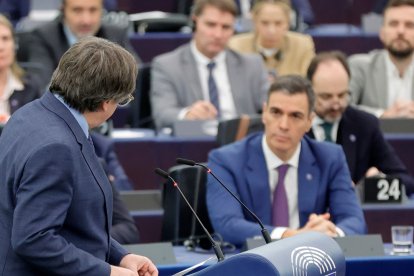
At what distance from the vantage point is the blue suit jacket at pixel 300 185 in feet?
16.4

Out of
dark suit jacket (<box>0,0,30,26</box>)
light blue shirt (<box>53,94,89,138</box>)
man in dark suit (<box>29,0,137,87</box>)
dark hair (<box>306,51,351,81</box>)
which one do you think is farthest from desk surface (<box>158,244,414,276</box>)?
dark suit jacket (<box>0,0,30,26</box>)

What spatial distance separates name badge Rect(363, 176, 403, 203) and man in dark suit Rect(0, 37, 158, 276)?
253 centimetres

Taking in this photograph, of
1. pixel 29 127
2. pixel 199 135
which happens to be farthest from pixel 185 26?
pixel 29 127

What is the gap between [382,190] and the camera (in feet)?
18.0

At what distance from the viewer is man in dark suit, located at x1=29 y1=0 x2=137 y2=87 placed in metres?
7.44

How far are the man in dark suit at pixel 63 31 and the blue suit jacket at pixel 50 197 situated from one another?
4.34m

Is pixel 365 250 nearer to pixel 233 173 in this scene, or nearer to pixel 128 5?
pixel 233 173

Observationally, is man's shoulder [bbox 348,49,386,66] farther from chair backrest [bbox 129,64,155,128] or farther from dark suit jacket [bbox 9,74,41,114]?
dark suit jacket [bbox 9,74,41,114]

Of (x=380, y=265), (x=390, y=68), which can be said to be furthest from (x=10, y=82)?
(x=380, y=265)

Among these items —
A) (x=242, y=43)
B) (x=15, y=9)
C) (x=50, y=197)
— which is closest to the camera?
(x=50, y=197)

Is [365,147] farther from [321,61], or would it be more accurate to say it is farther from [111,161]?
[111,161]

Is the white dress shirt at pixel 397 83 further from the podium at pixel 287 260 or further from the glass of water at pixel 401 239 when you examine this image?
the podium at pixel 287 260

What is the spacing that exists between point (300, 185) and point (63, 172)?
227 centimetres

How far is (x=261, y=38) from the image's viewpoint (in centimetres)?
806
